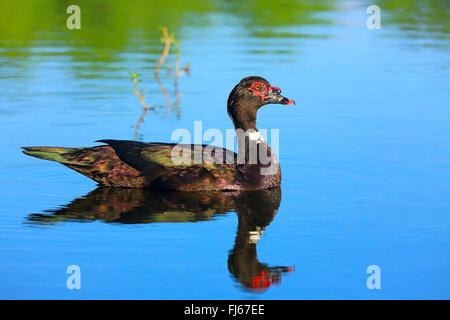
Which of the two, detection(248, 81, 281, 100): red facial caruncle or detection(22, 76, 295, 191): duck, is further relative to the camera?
detection(248, 81, 281, 100): red facial caruncle

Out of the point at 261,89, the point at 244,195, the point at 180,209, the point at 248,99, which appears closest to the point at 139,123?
the point at 248,99

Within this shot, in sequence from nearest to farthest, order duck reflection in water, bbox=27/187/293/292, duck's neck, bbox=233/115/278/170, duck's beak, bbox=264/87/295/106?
duck reflection in water, bbox=27/187/293/292
duck's neck, bbox=233/115/278/170
duck's beak, bbox=264/87/295/106

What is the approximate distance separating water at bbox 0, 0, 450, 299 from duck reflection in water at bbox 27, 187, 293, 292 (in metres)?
0.04

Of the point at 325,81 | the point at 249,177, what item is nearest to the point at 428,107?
the point at 325,81

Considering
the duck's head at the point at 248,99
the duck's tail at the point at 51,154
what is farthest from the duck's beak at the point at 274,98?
the duck's tail at the point at 51,154

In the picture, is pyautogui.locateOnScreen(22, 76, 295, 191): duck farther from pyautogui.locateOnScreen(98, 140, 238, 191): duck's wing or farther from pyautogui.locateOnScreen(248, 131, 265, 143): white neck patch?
pyautogui.locateOnScreen(248, 131, 265, 143): white neck patch

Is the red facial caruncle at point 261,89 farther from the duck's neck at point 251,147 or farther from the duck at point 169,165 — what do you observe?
the duck at point 169,165

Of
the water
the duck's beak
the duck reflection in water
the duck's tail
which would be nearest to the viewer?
the water

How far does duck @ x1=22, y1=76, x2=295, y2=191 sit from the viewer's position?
40.1 ft

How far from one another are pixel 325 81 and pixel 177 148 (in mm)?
8565

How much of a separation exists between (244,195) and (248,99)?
169 centimetres

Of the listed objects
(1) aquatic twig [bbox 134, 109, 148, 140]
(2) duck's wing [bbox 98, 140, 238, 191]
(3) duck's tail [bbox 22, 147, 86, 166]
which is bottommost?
(2) duck's wing [bbox 98, 140, 238, 191]

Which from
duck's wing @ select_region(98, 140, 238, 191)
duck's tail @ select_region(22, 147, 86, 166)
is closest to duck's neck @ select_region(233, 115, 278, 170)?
duck's wing @ select_region(98, 140, 238, 191)
